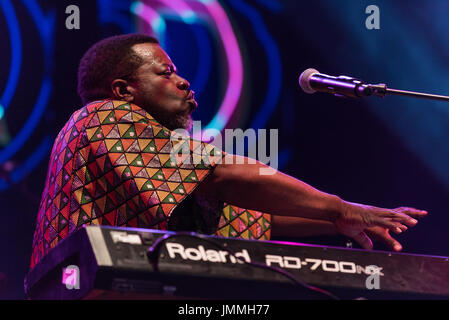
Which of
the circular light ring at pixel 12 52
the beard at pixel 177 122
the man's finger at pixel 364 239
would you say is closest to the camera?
the man's finger at pixel 364 239

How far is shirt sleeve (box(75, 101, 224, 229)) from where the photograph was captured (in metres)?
2.36

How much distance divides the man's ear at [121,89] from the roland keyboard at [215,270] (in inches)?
41.4

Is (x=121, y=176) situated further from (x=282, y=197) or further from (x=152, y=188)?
(x=282, y=197)

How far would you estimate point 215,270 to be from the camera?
1.83 m

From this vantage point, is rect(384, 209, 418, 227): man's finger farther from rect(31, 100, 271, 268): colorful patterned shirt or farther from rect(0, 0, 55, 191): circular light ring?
rect(0, 0, 55, 191): circular light ring

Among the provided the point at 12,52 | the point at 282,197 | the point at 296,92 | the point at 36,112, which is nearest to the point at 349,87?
the point at 282,197

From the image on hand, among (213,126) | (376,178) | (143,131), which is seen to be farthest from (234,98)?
(143,131)

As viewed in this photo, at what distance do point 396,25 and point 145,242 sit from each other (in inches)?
121

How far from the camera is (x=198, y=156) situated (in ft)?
8.18

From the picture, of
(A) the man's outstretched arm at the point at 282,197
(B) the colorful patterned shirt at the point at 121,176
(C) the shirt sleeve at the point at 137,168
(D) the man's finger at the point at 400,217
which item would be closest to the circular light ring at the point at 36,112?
(B) the colorful patterned shirt at the point at 121,176

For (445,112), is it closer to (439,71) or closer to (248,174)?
(439,71)

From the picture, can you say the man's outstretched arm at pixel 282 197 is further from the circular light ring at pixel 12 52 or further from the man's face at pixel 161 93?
the circular light ring at pixel 12 52

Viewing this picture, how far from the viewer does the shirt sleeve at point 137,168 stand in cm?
236

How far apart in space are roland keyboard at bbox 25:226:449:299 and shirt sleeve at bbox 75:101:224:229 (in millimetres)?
403
